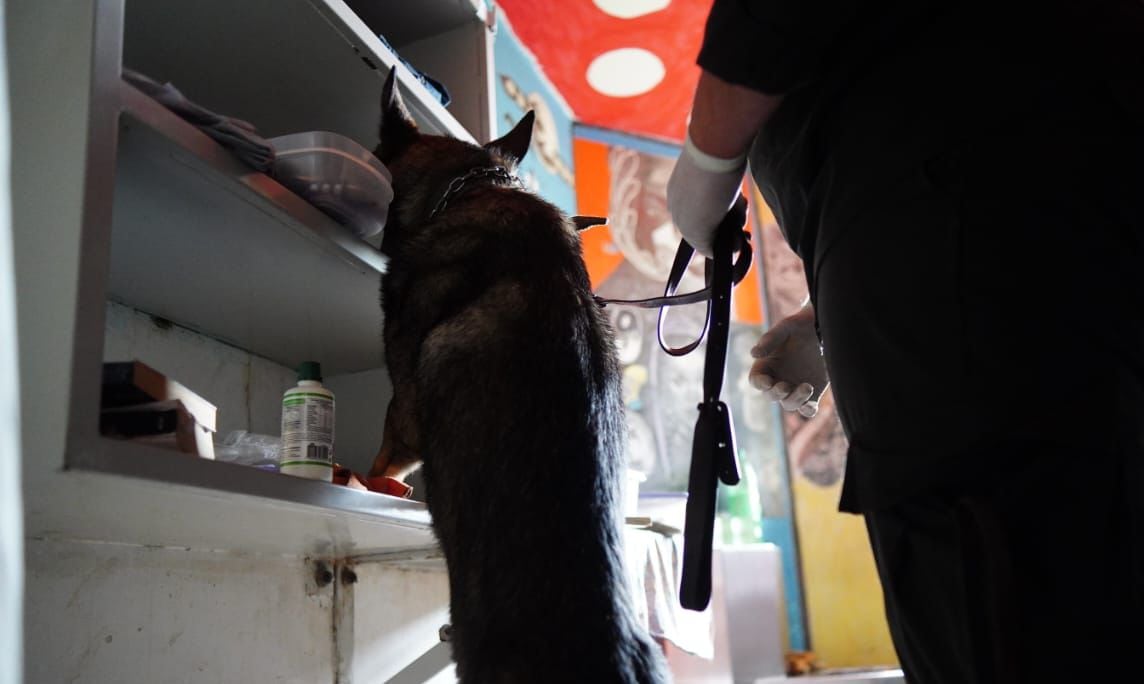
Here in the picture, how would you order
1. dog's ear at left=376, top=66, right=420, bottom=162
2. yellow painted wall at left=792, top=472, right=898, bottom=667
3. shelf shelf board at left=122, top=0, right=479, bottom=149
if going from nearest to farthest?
1. shelf shelf board at left=122, top=0, right=479, bottom=149
2. dog's ear at left=376, top=66, right=420, bottom=162
3. yellow painted wall at left=792, top=472, right=898, bottom=667

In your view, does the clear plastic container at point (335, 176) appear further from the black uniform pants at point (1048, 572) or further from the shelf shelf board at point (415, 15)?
the black uniform pants at point (1048, 572)

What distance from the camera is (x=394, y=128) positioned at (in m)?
1.47

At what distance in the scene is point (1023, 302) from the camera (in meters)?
0.71

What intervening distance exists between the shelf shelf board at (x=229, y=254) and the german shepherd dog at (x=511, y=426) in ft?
0.42

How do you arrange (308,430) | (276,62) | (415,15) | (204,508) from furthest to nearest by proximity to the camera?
(415,15)
(276,62)
(308,430)
(204,508)

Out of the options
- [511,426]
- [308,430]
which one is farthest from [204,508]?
[511,426]

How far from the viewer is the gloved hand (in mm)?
1277

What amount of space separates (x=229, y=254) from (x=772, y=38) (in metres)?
0.79

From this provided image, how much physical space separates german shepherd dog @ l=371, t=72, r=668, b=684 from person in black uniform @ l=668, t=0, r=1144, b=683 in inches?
11.2

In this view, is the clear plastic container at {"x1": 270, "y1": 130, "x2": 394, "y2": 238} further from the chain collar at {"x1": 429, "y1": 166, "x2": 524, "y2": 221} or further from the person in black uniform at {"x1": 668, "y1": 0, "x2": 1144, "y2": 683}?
the person in black uniform at {"x1": 668, "y1": 0, "x2": 1144, "y2": 683}

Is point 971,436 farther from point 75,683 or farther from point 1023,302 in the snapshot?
point 75,683

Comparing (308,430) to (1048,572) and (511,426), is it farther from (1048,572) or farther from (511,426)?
(1048,572)

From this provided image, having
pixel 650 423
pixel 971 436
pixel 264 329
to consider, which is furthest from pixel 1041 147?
pixel 650 423

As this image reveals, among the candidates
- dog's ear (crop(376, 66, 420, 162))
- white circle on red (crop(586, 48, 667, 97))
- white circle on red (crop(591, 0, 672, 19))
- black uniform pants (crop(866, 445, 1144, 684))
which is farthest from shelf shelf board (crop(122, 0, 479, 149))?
white circle on red (crop(586, 48, 667, 97))
